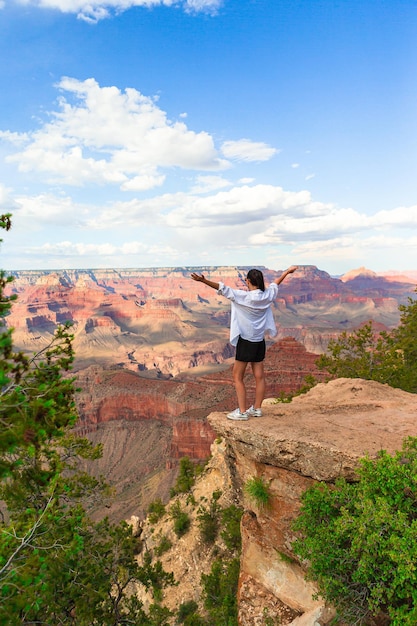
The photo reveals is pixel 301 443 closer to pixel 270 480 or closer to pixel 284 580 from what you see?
pixel 270 480

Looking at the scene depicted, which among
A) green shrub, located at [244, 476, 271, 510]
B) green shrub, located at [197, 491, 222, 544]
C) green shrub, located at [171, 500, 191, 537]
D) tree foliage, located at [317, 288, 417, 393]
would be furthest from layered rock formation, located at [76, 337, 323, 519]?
green shrub, located at [244, 476, 271, 510]

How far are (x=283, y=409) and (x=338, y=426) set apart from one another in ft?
5.98

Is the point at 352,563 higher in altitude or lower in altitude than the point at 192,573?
higher

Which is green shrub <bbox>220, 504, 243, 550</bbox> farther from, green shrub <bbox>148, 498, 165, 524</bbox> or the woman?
the woman

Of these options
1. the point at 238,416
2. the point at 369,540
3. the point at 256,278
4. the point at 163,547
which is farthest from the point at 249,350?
the point at 163,547

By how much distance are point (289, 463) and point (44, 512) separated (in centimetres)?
512

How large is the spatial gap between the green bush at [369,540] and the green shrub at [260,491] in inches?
65.8

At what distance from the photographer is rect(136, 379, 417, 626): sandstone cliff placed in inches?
281

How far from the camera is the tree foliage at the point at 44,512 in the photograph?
13.1 feet

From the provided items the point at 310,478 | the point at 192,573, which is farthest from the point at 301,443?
the point at 192,573

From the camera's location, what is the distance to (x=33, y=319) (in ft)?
592

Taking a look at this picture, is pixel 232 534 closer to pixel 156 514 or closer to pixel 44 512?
pixel 156 514

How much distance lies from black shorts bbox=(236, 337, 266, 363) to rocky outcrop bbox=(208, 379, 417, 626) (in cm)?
178

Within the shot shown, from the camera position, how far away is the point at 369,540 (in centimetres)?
506
